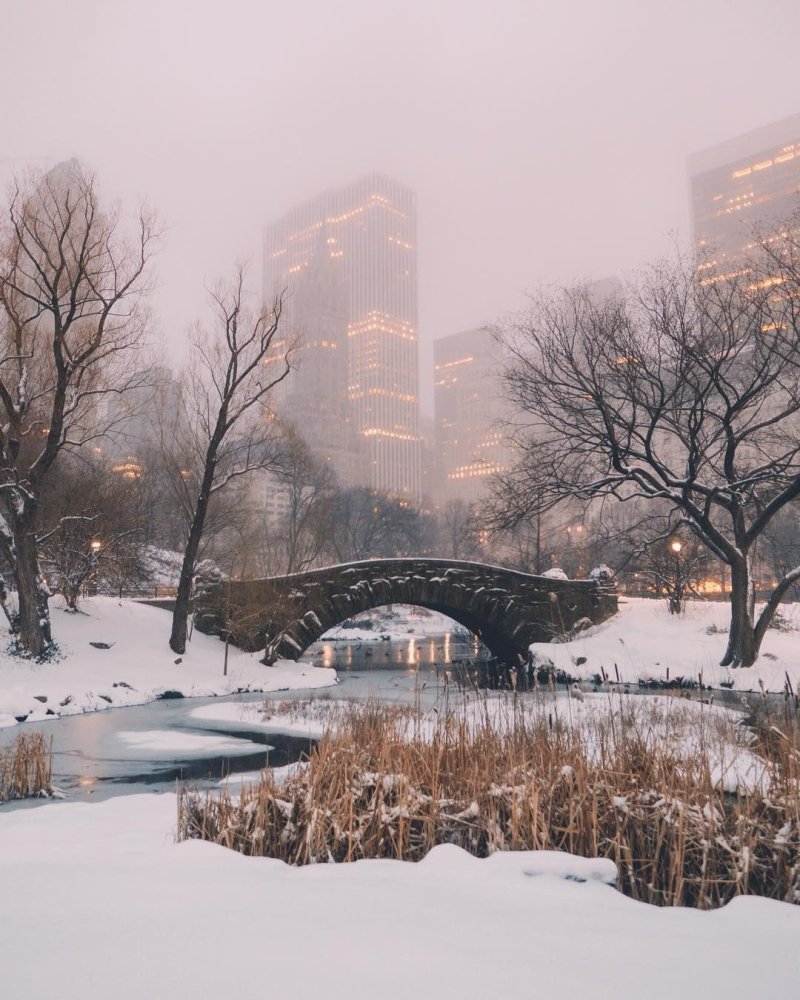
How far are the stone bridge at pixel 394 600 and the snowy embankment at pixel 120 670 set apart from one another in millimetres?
1020

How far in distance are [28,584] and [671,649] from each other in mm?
18178

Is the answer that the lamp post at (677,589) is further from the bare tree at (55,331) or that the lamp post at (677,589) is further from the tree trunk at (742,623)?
the bare tree at (55,331)

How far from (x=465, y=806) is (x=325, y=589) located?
64.1 feet

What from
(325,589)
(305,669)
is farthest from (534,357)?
(305,669)

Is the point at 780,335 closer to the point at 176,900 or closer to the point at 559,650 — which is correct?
the point at 559,650

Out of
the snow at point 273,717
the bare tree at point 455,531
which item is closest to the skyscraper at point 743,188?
the bare tree at point 455,531

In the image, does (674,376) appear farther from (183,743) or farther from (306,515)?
(306,515)

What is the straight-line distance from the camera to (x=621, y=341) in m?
18.0

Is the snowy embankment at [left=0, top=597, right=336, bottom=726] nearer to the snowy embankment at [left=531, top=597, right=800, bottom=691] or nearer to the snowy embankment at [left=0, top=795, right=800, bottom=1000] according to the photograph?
the snowy embankment at [left=531, top=597, right=800, bottom=691]

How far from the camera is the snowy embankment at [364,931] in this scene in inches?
119

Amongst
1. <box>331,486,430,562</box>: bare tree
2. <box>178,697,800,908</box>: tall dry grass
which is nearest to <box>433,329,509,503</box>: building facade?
<box>331,486,430,562</box>: bare tree

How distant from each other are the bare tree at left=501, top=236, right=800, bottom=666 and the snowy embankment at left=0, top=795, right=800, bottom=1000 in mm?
13987

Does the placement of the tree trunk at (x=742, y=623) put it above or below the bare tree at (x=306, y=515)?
below

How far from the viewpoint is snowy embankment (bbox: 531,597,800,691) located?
18.6m
